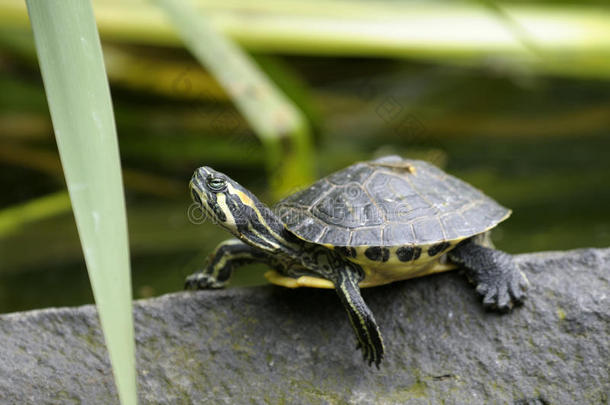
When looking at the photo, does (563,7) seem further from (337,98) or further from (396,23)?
(337,98)

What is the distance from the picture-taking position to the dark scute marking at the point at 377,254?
1596 millimetres

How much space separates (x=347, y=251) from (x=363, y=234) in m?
0.06

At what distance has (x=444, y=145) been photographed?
3953 millimetres

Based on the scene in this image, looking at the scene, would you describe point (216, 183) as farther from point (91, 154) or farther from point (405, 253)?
point (91, 154)

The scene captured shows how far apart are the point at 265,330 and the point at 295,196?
0.39 m

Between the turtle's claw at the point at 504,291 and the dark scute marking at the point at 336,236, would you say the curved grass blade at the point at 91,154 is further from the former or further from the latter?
the turtle's claw at the point at 504,291

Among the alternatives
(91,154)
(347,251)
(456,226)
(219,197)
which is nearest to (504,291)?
(456,226)

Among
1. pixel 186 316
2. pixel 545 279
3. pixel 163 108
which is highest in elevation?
A: pixel 163 108

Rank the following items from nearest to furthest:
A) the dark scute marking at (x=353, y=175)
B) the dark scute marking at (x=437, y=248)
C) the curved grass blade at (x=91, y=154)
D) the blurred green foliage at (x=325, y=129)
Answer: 1. the curved grass blade at (x=91, y=154)
2. the dark scute marking at (x=437, y=248)
3. the dark scute marking at (x=353, y=175)
4. the blurred green foliage at (x=325, y=129)

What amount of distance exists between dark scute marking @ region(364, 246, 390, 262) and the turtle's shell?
0.02m

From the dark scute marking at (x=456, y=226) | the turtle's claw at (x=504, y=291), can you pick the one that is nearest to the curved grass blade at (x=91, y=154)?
the dark scute marking at (x=456, y=226)

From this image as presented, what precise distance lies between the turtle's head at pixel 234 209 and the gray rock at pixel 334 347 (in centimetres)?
25

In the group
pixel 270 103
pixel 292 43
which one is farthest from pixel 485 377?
pixel 292 43

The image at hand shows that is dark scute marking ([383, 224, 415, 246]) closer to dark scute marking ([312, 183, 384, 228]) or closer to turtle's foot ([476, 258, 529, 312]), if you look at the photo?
dark scute marking ([312, 183, 384, 228])
